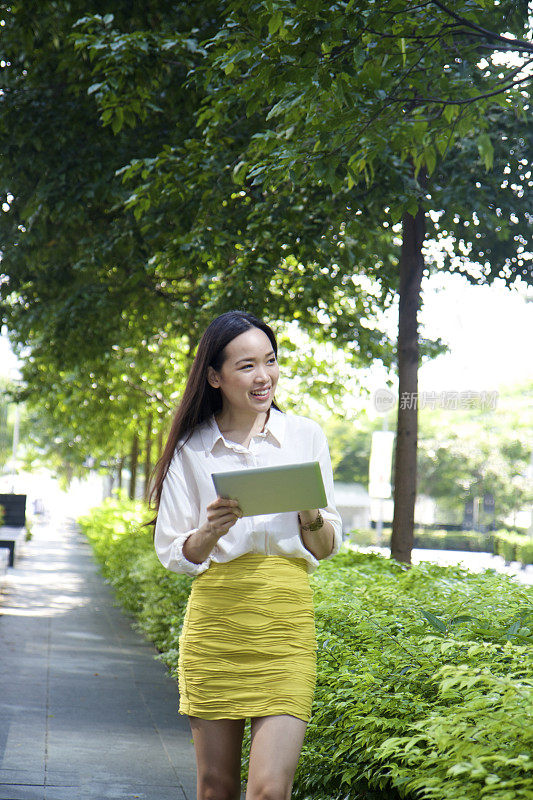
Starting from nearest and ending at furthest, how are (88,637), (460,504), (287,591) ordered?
1. (287,591)
2. (88,637)
3. (460,504)

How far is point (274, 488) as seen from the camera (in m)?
2.56

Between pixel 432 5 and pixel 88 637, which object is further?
pixel 88 637

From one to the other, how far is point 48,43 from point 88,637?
20.8 feet

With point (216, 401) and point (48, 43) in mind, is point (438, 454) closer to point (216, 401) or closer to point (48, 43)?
point (48, 43)

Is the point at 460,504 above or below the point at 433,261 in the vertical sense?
below

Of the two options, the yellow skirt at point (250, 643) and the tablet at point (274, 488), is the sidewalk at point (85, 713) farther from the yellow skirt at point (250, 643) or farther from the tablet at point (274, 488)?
the tablet at point (274, 488)

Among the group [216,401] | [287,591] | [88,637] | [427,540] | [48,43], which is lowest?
[427,540]

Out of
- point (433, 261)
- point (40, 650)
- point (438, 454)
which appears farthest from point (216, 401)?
point (438, 454)

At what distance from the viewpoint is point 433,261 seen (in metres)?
8.73

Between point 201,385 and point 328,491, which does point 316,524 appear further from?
point 201,385

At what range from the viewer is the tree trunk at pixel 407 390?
729 cm

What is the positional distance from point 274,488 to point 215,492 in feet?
1.22

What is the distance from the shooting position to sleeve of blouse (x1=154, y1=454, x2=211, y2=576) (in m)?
2.81

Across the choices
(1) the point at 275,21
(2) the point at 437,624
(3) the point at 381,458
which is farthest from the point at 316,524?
(3) the point at 381,458
